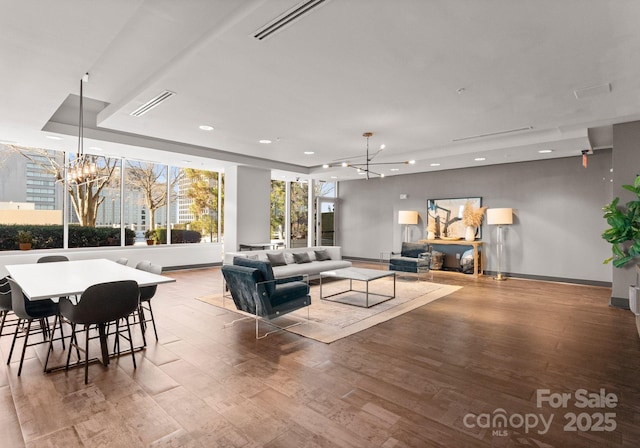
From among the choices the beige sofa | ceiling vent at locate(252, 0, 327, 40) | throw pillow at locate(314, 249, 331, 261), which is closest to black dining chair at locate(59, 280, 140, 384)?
ceiling vent at locate(252, 0, 327, 40)

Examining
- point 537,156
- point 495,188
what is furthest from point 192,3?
point 495,188

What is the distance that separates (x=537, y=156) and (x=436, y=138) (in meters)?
2.82

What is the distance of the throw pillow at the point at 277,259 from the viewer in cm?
659

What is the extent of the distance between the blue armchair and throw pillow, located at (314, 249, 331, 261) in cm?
304

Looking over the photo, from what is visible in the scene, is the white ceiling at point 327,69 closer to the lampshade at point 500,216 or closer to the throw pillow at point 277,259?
the lampshade at point 500,216

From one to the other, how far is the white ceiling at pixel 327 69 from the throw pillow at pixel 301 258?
2442 mm

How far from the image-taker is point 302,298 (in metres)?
4.46

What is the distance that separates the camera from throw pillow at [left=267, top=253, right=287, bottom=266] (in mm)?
6592

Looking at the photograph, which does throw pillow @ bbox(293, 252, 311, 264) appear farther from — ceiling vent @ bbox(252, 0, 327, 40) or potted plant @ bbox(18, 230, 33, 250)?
potted plant @ bbox(18, 230, 33, 250)

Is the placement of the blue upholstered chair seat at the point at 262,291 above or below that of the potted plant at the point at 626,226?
below

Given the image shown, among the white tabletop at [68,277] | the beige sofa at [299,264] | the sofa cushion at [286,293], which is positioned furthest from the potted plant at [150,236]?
the sofa cushion at [286,293]

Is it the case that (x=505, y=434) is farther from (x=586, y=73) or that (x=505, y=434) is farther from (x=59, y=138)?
(x=59, y=138)

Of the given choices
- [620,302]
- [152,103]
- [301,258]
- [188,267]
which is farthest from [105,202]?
[620,302]

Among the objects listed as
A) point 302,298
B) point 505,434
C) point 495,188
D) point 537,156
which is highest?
point 537,156
